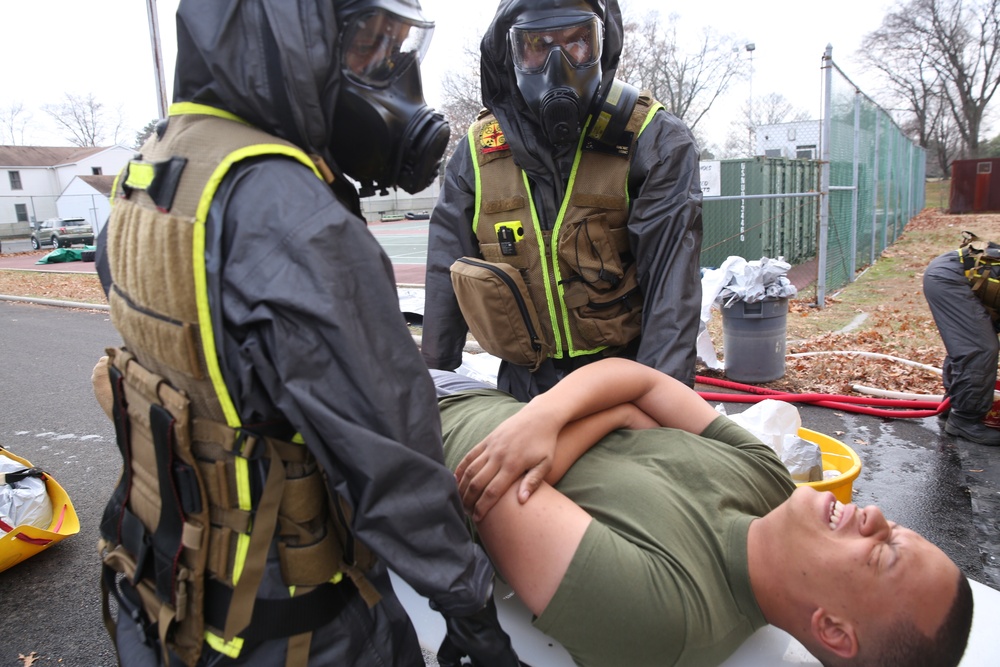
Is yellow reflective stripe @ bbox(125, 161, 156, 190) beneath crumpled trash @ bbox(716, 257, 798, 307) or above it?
above

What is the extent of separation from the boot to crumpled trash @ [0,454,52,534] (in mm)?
5170

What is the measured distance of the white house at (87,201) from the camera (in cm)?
3605

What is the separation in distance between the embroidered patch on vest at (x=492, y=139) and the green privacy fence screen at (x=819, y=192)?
5601 mm

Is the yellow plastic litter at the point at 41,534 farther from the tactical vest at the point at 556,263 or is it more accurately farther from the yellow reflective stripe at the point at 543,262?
the yellow reflective stripe at the point at 543,262

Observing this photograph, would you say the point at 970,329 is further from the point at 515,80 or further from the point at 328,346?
the point at 328,346

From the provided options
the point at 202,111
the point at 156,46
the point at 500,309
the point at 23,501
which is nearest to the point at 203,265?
the point at 202,111

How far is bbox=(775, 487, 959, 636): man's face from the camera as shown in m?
1.64

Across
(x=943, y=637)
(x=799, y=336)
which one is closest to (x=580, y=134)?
(x=943, y=637)

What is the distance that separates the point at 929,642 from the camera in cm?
161

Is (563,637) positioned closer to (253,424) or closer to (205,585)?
(205,585)

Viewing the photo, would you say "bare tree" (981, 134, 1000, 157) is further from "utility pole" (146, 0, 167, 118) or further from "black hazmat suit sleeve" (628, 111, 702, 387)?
"black hazmat suit sleeve" (628, 111, 702, 387)

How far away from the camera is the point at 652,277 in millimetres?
2539

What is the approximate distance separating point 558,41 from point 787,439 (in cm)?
177

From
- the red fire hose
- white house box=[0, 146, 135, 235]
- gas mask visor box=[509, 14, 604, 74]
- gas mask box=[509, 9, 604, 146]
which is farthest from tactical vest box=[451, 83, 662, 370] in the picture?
white house box=[0, 146, 135, 235]
